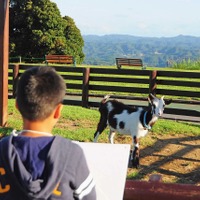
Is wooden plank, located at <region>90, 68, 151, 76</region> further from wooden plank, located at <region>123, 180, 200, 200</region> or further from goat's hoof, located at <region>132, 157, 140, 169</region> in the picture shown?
wooden plank, located at <region>123, 180, 200, 200</region>

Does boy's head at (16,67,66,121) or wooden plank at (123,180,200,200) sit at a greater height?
boy's head at (16,67,66,121)

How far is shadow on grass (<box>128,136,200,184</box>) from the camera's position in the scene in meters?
5.99

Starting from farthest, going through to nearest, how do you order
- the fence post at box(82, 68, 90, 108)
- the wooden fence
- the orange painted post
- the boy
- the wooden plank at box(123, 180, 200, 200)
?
the fence post at box(82, 68, 90, 108), the wooden fence, the orange painted post, the wooden plank at box(123, 180, 200, 200), the boy

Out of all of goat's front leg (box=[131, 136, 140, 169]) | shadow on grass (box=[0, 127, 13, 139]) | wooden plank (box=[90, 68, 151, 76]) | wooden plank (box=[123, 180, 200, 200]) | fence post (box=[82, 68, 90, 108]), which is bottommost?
shadow on grass (box=[0, 127, 13, 139])

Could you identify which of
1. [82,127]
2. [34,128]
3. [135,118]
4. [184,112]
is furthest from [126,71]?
[34,128]

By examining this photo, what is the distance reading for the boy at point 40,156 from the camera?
1559 mm

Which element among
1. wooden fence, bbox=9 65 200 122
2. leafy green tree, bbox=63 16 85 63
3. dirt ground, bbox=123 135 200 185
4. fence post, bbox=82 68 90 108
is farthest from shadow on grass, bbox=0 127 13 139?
leafy green tree, bbox=63 16 85 63

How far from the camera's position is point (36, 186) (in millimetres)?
1544

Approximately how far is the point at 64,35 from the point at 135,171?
108 feet

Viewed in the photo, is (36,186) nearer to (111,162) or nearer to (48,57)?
(111,162)

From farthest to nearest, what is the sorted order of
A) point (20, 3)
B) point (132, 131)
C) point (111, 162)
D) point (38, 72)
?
point (20, 3), point (132, 131), point (111, 162), point (38, 72)

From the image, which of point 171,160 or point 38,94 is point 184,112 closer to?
point 171,160

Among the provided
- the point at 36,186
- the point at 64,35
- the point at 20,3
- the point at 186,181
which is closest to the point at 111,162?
the point at 36,186

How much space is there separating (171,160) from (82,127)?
2543 mm
